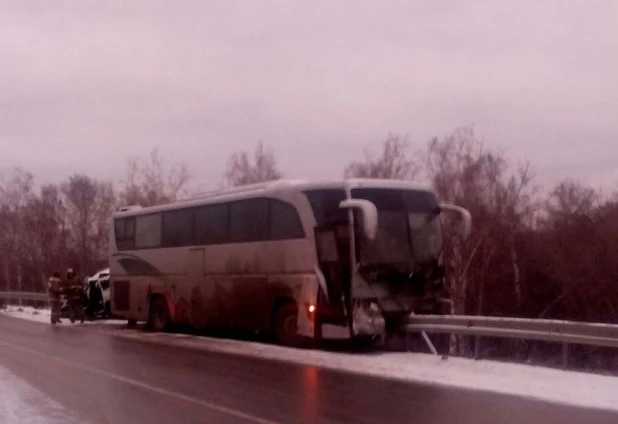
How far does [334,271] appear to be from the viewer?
18.9 meters

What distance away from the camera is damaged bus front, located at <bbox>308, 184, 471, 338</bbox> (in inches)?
731

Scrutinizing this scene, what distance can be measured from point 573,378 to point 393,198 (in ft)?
21.0

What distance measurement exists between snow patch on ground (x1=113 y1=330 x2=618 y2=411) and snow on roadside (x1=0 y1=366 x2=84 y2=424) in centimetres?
559

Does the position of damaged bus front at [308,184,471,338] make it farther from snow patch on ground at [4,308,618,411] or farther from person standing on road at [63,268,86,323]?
person standing on road at [63,268,86,323]

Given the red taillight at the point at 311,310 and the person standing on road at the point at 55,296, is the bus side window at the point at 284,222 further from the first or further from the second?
the person standing on road at the point at 55,296

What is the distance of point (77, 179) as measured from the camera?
81.6 metres

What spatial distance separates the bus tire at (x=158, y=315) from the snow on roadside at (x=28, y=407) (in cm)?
1135

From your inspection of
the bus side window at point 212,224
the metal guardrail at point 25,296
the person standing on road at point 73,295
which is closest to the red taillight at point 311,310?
the bus side window at point 212,224

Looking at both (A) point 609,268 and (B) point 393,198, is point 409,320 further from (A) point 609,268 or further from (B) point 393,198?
(A) point 609,268

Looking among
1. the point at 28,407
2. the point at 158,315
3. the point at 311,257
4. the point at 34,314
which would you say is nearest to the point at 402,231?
the point at 311,257

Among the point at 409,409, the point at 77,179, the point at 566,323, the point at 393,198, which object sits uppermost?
the point at 77,179

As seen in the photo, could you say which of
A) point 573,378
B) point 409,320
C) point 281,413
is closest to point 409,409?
point 281,413

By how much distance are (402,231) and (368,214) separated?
2.08m

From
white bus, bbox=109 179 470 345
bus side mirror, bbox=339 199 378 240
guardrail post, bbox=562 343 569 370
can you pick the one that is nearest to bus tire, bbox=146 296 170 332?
white bus, bbox=109 179 470 345
